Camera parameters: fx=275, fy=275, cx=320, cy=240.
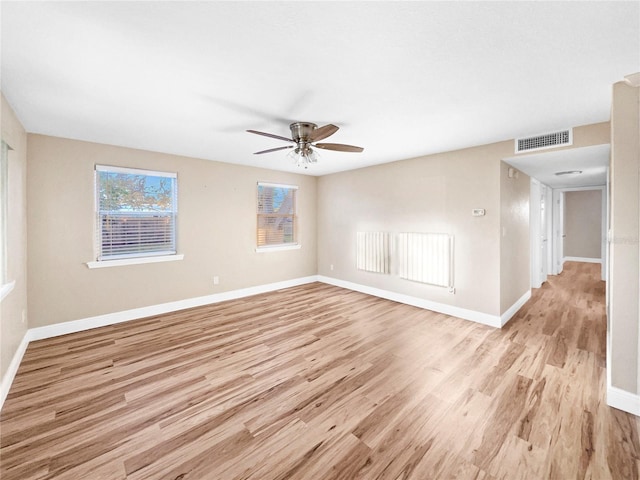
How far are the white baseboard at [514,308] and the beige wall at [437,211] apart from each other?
0.40ft

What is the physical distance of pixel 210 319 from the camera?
13.1ft

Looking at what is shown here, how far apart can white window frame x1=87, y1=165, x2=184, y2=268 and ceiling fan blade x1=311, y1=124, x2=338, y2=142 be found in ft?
8.97

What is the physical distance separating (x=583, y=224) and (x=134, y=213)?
11739 millimetres

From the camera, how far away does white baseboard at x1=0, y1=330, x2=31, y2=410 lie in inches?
86.8

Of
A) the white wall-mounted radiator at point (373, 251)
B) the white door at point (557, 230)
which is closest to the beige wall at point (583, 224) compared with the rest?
the white door at point (557, 230)

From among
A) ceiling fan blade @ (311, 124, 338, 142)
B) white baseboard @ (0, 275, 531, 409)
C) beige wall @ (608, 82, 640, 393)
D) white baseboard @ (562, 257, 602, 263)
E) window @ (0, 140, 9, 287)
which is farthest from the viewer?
white baseboard @ (562, 257, 602, 263)

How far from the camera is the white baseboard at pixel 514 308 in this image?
12.3 ft

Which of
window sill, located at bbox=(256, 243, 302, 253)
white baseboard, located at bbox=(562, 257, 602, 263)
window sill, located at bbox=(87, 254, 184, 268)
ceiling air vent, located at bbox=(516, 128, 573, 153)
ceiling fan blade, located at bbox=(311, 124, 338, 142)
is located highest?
ceiling air vent, located at bbox=(516, 128, 573, 153)

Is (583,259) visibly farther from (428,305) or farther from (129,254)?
(129,254)

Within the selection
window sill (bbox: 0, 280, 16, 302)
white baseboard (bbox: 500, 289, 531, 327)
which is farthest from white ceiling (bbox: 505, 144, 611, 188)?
window sill (bbox: 0, 280, 16, 302)

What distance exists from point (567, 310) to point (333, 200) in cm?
440

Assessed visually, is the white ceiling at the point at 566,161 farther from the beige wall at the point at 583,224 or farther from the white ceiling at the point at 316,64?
the beige wall at the point at 583,224

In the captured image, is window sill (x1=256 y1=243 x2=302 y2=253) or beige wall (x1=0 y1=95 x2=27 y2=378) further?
window sill (x1=256 y1=243 x2=302 y2=253)

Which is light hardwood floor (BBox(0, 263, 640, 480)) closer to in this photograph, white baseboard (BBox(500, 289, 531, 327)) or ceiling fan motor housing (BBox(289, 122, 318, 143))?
white baseboard (BBox(500, 289, 531, 327))
